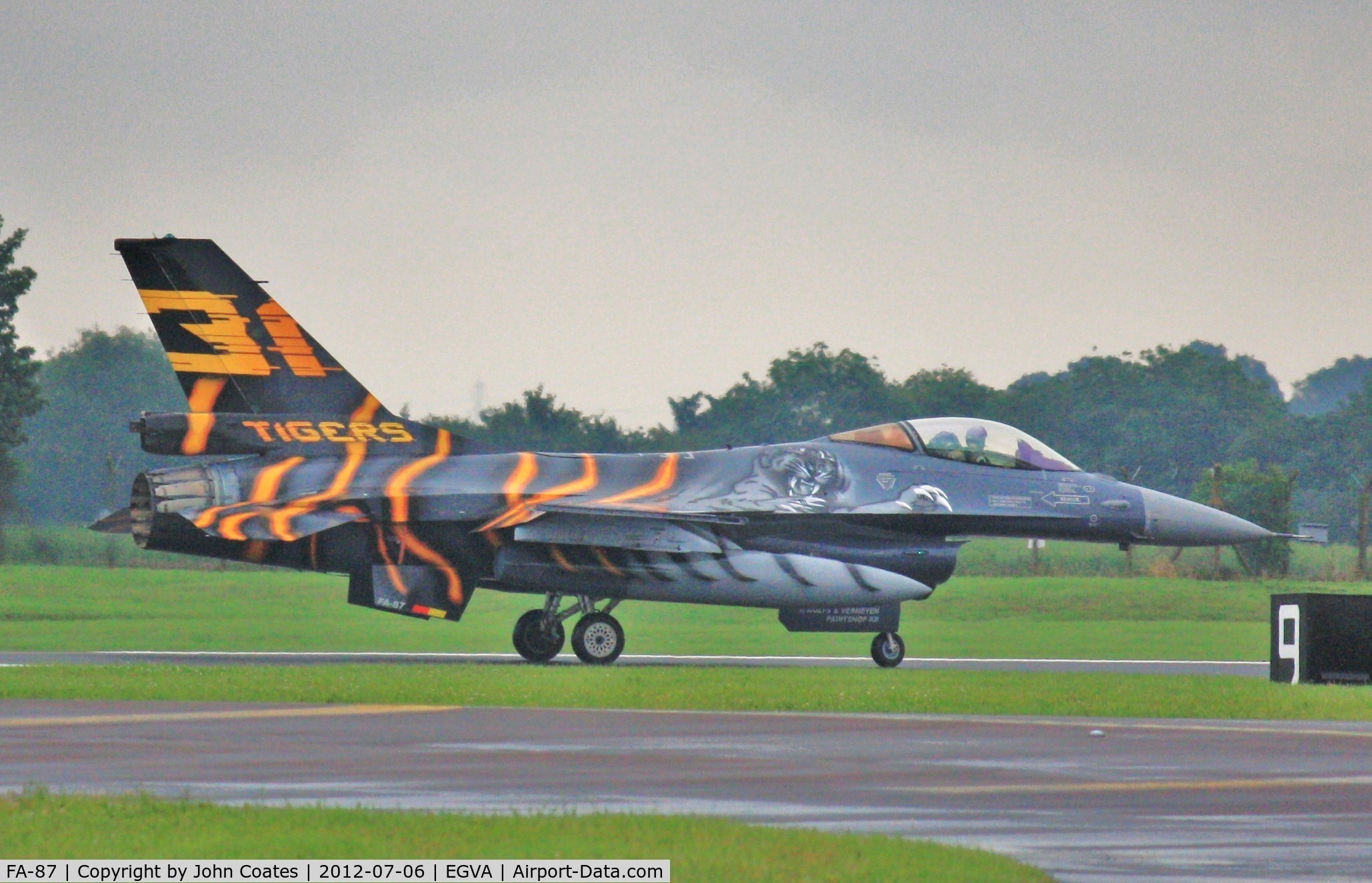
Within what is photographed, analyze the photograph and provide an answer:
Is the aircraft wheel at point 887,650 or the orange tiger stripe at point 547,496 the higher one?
the orange tiger stripe at point 547,496

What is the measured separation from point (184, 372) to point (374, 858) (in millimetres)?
18117

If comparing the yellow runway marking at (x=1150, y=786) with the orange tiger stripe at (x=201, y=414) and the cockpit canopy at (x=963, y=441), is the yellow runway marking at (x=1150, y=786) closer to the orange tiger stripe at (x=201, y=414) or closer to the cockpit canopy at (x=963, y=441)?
the cockpit canopy at (x=963, y=441)

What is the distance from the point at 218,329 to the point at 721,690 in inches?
362

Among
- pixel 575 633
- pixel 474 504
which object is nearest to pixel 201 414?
pixel 474 504

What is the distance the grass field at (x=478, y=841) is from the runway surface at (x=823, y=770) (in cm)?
56

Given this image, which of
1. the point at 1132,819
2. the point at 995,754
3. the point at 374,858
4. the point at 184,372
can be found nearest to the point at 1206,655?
the point at 184,372

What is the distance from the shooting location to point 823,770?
14117mm

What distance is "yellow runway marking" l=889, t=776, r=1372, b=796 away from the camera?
13.0 m

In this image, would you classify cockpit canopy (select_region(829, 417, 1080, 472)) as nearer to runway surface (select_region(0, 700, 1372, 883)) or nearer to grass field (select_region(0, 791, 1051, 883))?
runway surface (select_region(0, 700, 1372, 883))

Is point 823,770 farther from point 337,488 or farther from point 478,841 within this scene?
point 337,488

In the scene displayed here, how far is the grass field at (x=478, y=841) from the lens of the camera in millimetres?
9836

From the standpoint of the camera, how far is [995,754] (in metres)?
15.3

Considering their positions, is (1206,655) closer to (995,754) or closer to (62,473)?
(995,754)

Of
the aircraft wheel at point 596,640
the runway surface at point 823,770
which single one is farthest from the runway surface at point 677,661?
the runway surface at point 823,770
